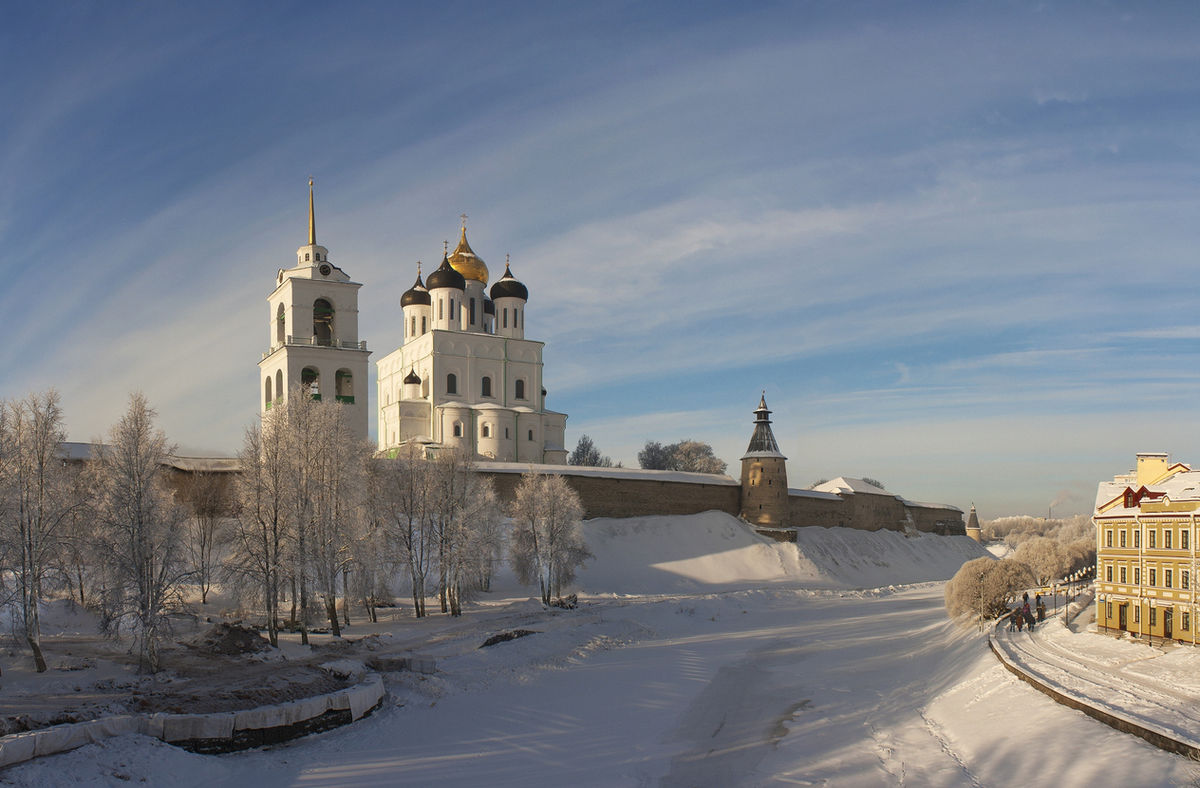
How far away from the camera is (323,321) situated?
4366 cm

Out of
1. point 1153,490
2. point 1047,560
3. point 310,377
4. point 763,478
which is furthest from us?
point 763,478

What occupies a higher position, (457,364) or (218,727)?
(457,364)

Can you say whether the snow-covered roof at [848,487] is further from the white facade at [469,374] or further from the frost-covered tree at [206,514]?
the frost-covered tree at [206,514]

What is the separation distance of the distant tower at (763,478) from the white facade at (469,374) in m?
10.9

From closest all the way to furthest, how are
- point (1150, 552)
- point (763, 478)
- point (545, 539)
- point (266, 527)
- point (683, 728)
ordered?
point (683, 728)
point (266, 527)
point (1150, 552)
point (545, 539)
point (763, 478)

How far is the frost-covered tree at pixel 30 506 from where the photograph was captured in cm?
1775

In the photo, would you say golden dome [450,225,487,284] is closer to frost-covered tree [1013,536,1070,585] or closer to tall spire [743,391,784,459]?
tall spire [743,391,784,459]

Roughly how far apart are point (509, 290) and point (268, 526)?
35.6 meters

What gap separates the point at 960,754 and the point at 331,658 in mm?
12338

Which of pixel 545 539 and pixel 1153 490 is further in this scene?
pixel 545 539

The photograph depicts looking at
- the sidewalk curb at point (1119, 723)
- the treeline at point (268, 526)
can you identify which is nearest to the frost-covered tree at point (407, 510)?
the treeline at point (268, 526)

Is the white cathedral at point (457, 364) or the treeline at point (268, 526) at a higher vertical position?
the white cathedral at point (457, 364)

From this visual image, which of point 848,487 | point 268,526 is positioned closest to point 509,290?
point 848,487

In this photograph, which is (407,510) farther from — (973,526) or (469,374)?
(973,526)
